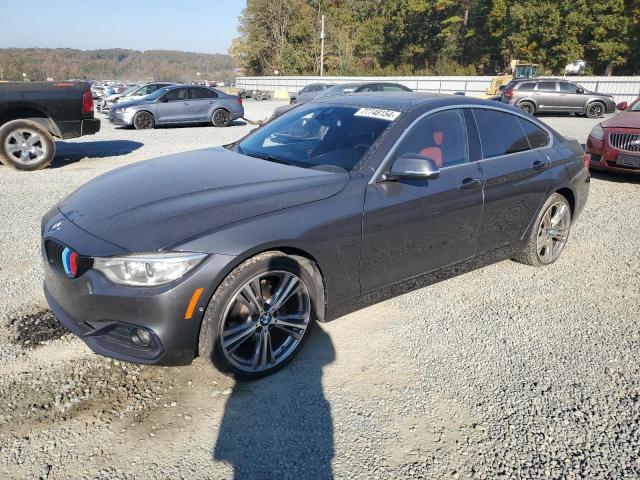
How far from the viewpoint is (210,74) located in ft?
529

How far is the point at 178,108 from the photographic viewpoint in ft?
53.6

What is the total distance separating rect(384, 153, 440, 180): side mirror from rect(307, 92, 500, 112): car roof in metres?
0.53

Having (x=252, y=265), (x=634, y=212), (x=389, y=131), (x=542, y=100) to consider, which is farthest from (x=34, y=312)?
(x=542, y=100)

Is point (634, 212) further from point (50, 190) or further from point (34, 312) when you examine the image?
Result: point (50, 190)

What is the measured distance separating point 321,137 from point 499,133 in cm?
153

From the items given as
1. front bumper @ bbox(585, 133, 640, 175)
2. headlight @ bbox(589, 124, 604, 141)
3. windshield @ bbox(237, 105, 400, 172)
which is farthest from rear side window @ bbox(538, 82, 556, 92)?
windshield @ bbox(237, 105, 400, 172)

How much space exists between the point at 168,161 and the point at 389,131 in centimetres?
173

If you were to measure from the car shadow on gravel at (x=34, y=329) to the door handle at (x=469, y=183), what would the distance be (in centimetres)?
300

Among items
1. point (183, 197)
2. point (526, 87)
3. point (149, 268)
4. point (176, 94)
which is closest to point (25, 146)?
point (183, 197)

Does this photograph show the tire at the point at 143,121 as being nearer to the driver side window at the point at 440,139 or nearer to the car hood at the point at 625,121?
the car hood at the point at 625,121

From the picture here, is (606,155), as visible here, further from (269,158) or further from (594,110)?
(594,110)

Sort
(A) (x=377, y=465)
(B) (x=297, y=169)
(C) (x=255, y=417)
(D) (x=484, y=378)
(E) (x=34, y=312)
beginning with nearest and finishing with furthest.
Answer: (A) (x=377, y=465)
(C) (x=255, y=417)
(D) (x=484, y=378)
(B) (x=297, y=169)
(E) (x=34, y=312)

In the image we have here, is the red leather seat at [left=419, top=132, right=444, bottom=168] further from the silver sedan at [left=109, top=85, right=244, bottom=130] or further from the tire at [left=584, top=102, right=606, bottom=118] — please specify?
the tire at [left=584, top=102, right=606, bottom=118]

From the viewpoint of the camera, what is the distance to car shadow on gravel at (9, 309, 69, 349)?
3.26 meters
